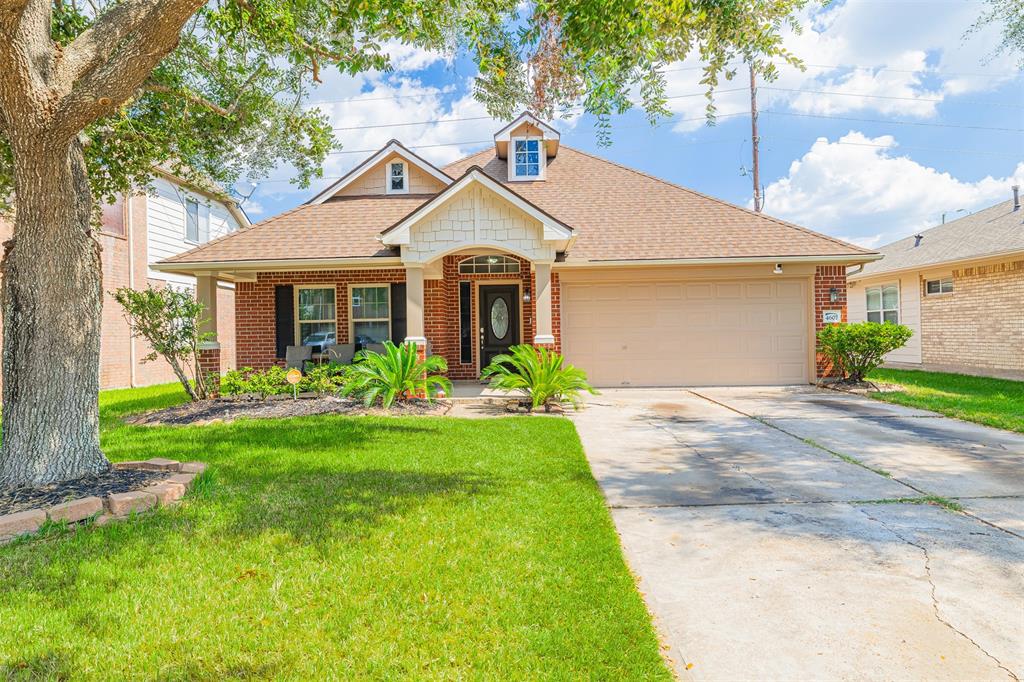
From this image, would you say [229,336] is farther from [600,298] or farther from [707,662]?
→ [707,662]

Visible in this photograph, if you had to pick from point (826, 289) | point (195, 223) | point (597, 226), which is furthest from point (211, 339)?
point (826, 289)

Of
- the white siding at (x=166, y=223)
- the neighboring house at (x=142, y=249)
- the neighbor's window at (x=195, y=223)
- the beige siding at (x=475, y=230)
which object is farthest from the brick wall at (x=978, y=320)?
the neighbor's window at (x=195, y=223)

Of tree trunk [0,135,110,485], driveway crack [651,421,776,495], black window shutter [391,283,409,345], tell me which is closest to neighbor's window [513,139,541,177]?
black window shutter [391,283,409,345]

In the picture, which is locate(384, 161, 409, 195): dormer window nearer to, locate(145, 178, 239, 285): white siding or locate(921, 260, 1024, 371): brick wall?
locate(145, 178, 239, 285): white siding

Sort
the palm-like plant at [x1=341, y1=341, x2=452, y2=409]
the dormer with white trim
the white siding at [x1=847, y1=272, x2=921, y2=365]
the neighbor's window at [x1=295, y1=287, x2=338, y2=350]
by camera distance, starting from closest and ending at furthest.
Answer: the palm-like plant at [x1=341, y1=341, x2=452, y2=409]
the neighbor's window at [x1=295, y1=287, x2=338, y2=350]
the dormer with white trim
the white siding at [x1=847, y1=272, x2=921, y2=365]

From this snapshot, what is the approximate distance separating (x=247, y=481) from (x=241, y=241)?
9.35 meters

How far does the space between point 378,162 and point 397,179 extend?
65 cm

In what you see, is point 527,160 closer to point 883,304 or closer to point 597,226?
point 597,226

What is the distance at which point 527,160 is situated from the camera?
614 inches

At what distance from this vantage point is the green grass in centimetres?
807

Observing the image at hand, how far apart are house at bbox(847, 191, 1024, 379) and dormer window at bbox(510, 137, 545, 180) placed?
8567 mm

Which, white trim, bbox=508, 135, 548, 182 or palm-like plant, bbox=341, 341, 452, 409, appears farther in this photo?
white trim, bbox=508, 135, 548, 182

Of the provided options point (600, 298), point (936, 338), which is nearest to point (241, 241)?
point (600, 298)

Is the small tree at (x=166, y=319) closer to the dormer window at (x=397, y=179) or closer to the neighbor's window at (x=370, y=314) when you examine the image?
the neighbor's window at (x=370, y=314)
